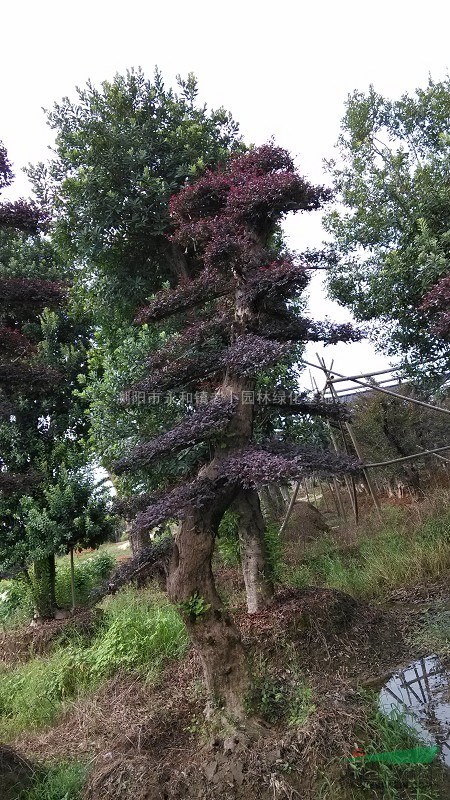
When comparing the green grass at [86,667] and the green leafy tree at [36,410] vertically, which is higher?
the green leafy tree at [36,410]

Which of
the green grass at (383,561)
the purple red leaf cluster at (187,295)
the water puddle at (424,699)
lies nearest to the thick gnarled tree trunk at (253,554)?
the green grass at (383,561)

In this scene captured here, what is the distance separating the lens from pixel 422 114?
7312 millimetres

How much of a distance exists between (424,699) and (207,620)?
5.00 ft

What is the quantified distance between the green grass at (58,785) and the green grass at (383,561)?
3294 mm

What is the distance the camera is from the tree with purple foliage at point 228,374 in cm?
312

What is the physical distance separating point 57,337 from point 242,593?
515cm

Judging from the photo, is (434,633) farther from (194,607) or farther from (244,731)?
(194,607)

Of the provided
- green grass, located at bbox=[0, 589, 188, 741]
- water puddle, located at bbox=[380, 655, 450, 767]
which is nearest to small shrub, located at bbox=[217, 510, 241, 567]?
green grass, located at bbox=[0, 589, 188, 741]

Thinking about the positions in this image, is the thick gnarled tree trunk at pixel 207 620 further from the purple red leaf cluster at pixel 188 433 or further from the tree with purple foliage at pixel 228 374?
the purple red leaf cluster at pixel 188 433

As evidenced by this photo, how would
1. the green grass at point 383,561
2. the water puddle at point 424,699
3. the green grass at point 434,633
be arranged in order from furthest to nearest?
the green grass at point 383,561, the green grass at point 434,633, the water puddle at point 424,699

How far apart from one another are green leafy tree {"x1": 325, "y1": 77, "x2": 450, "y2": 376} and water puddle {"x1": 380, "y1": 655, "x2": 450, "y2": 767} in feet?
12.8

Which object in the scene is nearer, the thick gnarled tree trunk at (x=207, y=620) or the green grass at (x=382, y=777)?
the green grass at (x=382, y=777)

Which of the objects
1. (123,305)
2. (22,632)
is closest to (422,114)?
(123,305)

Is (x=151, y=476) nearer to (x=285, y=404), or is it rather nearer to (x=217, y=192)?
(x=285, y=404)
